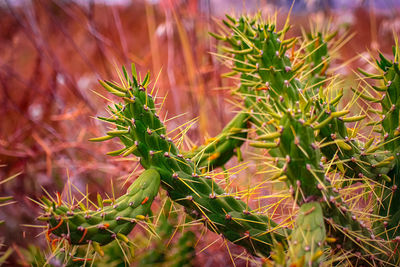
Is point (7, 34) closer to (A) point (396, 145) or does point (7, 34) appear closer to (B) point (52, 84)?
(B) point (52, 84)

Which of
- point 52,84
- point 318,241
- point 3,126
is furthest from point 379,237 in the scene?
point 3,126

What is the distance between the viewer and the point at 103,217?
66cm

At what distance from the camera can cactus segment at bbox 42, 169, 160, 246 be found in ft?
2.07

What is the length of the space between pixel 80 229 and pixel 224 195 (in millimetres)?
324

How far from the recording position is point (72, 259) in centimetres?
77

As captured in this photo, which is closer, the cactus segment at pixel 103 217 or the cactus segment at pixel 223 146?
Result: the cactus segment at pixel 103 217

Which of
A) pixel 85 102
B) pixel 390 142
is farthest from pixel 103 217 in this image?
pixel 85 102

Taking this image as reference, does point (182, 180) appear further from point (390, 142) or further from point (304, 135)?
point (390, 142)

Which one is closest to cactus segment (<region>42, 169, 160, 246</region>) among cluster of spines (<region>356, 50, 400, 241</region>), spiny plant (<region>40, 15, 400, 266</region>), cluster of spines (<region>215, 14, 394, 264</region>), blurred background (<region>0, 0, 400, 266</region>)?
spiny plant (<region>40, 15, 400, 266</region>)

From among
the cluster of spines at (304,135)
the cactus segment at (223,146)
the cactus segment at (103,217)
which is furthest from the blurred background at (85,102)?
the cactus segment at (103,217)

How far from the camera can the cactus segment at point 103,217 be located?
0.63 meters

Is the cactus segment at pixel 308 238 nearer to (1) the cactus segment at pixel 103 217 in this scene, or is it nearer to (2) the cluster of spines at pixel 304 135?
(2) the cluster of spines at pixel 304 135

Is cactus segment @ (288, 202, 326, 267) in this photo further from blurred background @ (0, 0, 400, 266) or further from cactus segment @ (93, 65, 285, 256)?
blurred background @ (0, 0, 400, 266)

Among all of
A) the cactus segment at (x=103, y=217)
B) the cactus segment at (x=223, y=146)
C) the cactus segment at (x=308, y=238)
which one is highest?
the cactus segment at (x=103, y=217)
